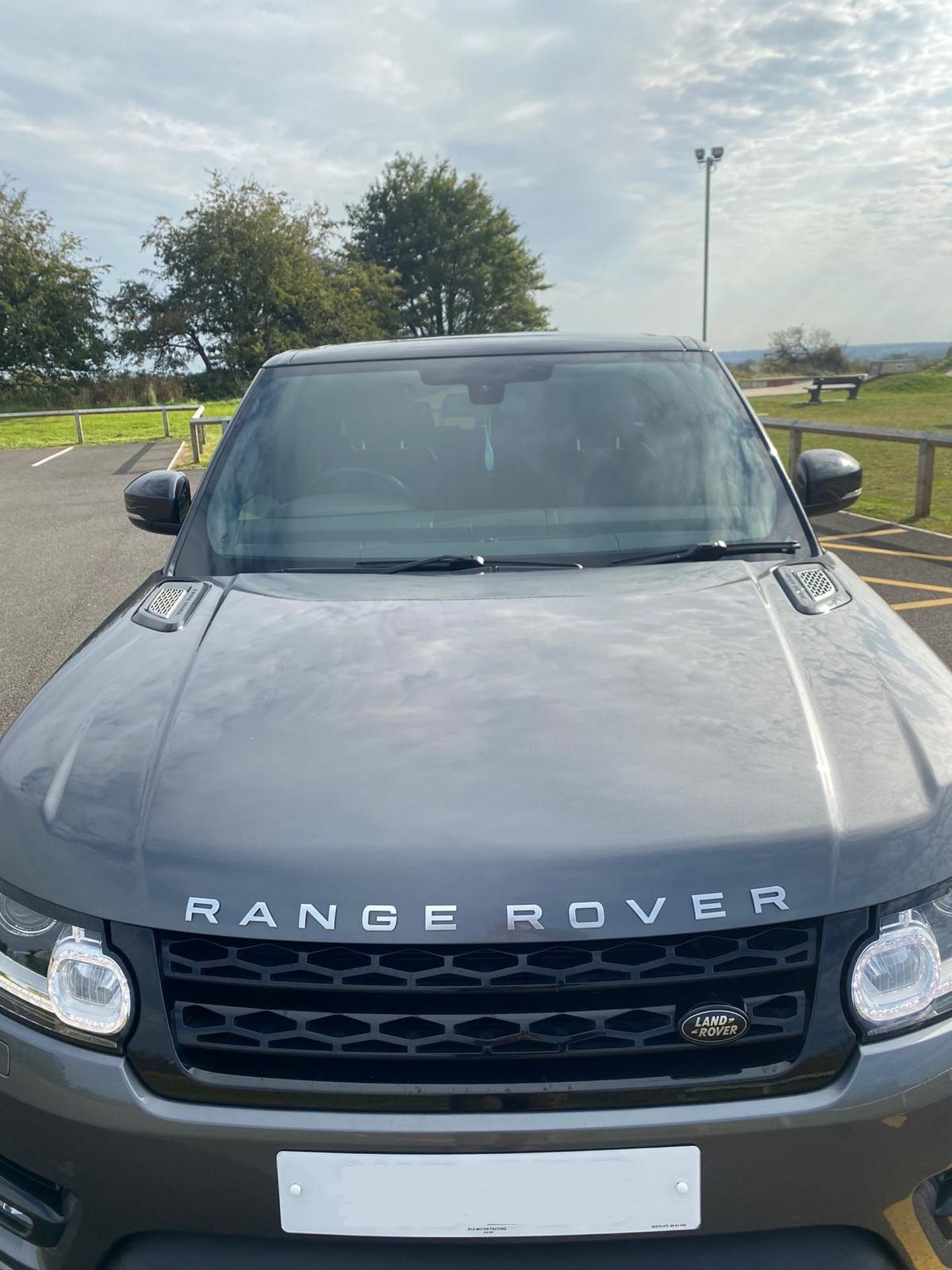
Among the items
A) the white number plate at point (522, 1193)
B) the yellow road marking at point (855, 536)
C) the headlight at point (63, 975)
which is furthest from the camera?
the yellow road marking at point (855, 536)

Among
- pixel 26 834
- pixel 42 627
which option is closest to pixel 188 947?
pixel 26 834

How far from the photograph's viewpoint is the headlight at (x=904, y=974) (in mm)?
1526

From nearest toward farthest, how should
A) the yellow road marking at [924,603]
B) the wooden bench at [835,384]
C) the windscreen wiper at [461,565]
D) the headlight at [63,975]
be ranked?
the headlight at [63,975] → the windscreen wiper at [461,565] → the yellow road marking at [924,603] → the wooden bench at [835,384]

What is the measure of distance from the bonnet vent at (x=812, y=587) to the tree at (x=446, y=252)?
66.7 meters

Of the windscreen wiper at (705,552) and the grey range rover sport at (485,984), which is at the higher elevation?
the windscreen wiper at (705,552)

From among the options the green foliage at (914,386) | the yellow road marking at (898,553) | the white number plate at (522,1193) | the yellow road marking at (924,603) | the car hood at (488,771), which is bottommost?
the green foliage at (914,386)

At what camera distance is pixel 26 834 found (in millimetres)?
1721

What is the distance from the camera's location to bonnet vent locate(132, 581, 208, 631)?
→ 243 cm

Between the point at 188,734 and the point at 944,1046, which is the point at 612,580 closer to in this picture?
the point at 188,734

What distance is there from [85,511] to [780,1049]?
12.7 meters

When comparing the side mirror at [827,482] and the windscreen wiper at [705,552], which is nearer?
the windscreen wiper at [705,552]

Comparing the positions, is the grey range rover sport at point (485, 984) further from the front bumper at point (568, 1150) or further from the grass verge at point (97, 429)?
the grass verge at point (97, 429)

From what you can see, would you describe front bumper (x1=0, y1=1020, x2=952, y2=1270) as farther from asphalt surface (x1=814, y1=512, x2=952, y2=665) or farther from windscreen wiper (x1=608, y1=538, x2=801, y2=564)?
asphalt surface (x1=814, y1=512, x2=952, y2=665)

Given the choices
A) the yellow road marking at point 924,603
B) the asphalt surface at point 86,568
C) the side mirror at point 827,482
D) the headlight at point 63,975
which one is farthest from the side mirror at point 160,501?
the yellow road marking at point 924,603
